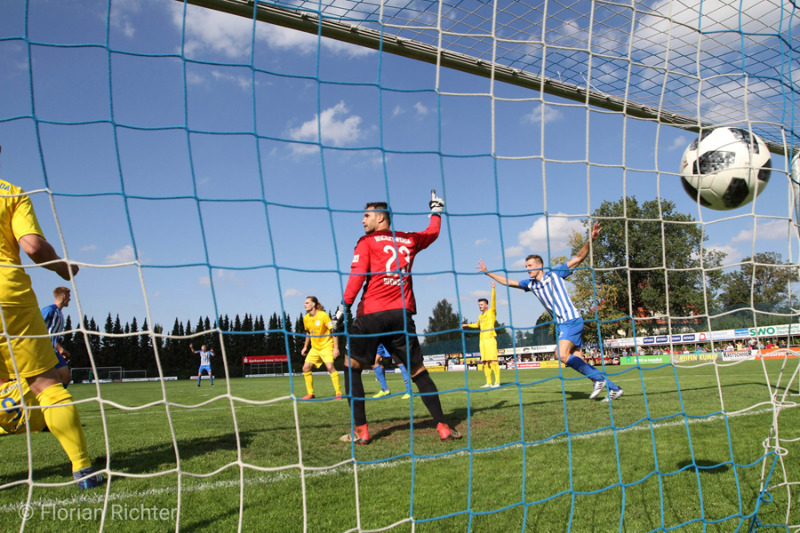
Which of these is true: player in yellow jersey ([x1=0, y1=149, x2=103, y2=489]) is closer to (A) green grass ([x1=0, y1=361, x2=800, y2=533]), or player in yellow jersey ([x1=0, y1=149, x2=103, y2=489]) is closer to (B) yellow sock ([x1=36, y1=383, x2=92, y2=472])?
(B) yellow sock ([x1=36, y1=383, x2=92, y2=472])

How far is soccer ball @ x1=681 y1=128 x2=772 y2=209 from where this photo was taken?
11.0 feet

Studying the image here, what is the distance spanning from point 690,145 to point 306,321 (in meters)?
7.00

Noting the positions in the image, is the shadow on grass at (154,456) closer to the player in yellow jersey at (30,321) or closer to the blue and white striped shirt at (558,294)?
the player in yellow jersey at (30,321)

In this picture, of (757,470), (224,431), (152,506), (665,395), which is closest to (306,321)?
(224,431)

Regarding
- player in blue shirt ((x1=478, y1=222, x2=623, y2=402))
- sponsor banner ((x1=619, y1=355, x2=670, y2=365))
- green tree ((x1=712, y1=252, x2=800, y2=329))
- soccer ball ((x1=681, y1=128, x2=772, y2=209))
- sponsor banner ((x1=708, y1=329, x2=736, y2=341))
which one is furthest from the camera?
sponsor banner ((x1=619, y1=355, x2=670, y2=365))

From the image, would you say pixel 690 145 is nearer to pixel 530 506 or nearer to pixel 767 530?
pixel 767 530

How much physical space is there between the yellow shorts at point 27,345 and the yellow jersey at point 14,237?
62mm

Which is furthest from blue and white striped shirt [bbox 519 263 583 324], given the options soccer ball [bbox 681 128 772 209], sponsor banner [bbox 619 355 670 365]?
sponsor banner [bbox 619 355 670 365]

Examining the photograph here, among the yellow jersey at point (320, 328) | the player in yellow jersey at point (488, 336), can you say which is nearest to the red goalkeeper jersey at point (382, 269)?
the yellow jersey at point (320, 328)

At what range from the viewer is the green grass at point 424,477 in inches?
94.1

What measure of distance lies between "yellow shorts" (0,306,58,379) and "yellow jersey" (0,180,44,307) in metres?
0.06

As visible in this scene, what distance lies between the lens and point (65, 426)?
299 centimetres

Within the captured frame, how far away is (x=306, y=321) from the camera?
9.16 meters

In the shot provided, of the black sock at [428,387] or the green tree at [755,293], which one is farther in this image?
the green tree at [755,293]
